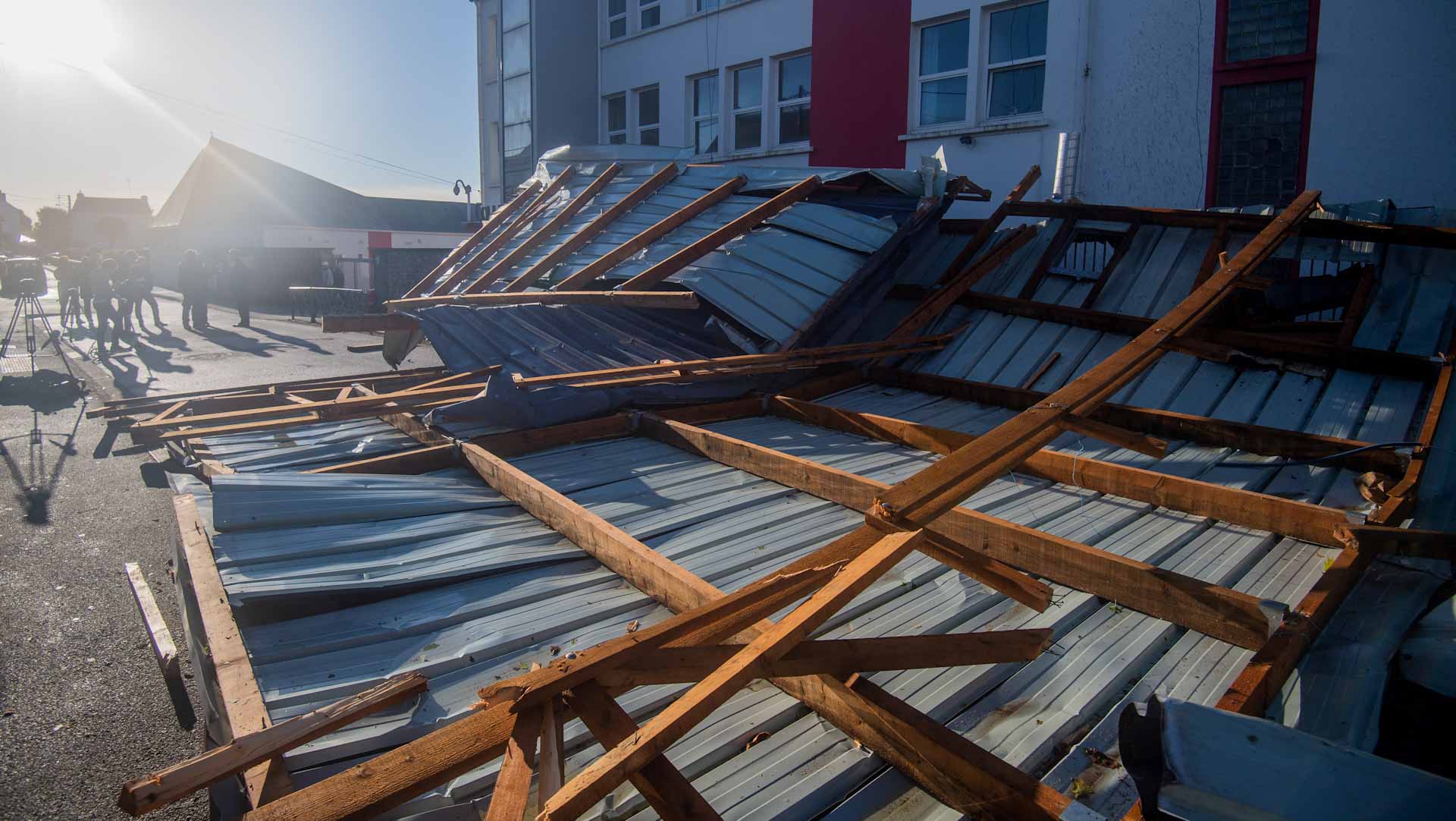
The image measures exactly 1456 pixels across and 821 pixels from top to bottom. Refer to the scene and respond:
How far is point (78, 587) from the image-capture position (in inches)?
252

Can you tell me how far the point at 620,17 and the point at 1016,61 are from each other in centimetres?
1203

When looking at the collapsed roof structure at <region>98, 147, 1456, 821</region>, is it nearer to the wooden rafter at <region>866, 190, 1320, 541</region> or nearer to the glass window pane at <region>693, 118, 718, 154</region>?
the wooden rafter at <region>866, 190, 1320, 541</region>

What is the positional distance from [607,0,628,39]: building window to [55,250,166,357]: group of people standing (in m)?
13.1

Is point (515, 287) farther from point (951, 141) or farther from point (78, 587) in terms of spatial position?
point (951, 141)

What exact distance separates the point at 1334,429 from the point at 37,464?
12.8 meters

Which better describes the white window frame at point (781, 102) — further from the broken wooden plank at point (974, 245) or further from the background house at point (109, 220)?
the background house at point (109, 220)

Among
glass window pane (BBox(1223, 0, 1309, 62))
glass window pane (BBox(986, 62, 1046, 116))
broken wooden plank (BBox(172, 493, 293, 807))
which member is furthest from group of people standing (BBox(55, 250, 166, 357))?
glass window pane (BBox(1223, 0, 1309, 62))

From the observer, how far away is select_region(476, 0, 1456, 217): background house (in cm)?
1001

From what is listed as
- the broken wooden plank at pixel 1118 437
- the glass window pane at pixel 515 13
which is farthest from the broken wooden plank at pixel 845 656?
the glass window pane at pixel 515 13

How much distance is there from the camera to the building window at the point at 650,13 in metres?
20.4

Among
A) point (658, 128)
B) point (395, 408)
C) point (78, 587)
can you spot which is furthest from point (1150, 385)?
point (658, 128)

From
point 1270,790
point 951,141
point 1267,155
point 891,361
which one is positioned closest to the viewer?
point 1270,790

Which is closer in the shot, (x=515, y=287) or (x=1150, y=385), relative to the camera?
(x=1150, y=385)

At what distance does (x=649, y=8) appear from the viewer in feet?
67.6
